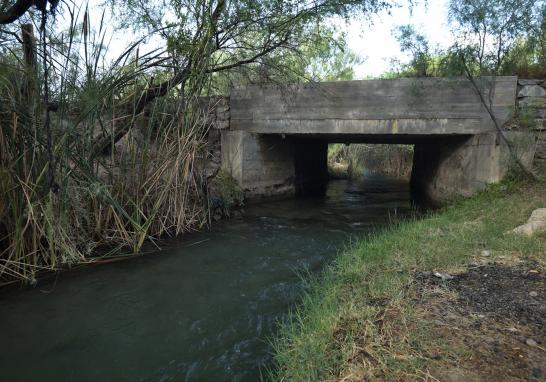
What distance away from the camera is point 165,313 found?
12.1 ft

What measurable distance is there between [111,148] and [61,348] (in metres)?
3.01

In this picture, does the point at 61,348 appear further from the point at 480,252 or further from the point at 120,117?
the point at 480,252

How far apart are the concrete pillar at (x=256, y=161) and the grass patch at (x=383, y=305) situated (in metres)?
4.57

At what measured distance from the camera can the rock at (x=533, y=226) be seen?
4.37 metres

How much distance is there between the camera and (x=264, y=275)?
184 inches

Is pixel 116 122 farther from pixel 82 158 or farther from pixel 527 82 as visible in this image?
pixel 527 82

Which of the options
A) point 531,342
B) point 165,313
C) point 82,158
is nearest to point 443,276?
point 531,342

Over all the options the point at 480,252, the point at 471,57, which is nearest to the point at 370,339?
the point at 480,252

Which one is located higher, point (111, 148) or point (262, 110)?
point (262, 110)

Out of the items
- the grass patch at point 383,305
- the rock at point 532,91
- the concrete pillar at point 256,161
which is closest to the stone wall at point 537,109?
the rock at point 532,91

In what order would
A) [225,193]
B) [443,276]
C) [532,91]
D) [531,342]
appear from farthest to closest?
[225,193] → [532,91] → [443,276] → [531,342]

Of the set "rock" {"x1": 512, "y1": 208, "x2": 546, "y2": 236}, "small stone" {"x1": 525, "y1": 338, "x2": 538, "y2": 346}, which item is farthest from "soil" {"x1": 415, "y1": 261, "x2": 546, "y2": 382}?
"rock" {"x1": 512, "y1": 208, "x2": 546, "y2": 236}

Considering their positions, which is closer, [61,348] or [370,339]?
[370,339]

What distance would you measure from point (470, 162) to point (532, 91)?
164 cm
